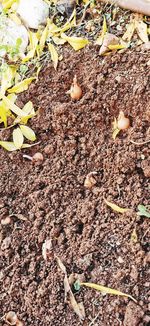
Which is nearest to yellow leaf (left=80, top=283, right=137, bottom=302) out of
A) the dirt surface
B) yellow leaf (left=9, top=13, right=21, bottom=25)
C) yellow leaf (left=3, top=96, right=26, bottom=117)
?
the dirt surface

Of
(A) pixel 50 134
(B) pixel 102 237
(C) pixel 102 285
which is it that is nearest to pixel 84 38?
(A) pixel 50 134

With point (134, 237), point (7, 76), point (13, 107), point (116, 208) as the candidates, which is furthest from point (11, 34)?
point (134, 237)

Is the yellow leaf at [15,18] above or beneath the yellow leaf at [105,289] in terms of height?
above

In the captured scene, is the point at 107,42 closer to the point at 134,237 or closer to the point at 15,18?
the point at 15,18

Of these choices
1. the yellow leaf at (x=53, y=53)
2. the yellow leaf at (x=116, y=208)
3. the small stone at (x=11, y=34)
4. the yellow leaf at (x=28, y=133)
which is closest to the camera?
the yellow leaf at (x=116, y=208)

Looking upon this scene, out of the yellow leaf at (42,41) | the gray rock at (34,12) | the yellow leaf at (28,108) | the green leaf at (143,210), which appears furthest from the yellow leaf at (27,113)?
Answer: the green leaf at (143,210)

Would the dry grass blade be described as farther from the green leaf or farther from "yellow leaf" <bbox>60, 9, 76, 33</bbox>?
"yellow leaf" <bbox>60, 9, 76, 33</bbox>

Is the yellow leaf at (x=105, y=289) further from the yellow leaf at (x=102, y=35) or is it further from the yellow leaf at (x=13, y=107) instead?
the yellow leaf at (x=102, y=35)

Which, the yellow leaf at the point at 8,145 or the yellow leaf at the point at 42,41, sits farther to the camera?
the yellow leaf at the point at 42,41
